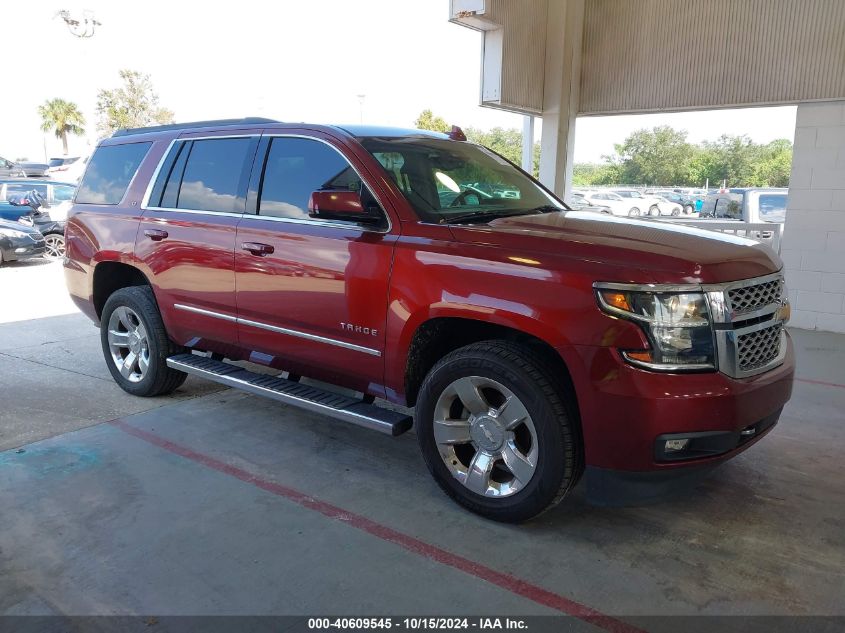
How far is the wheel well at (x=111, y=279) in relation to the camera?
5.37 metres

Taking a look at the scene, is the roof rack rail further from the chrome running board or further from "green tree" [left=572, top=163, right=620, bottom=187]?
"green tree" [left=572, top=163, right=620, bottom=187]

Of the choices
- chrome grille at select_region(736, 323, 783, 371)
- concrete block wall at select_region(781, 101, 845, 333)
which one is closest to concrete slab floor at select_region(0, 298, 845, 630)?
chrome grille at select_region(736, 323, 783, 371)

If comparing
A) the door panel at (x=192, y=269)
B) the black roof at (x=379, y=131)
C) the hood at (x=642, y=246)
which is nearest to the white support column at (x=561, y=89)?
the black roof at (x=379, y=131)

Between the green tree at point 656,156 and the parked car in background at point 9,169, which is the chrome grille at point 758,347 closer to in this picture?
the green tree at point 656,156

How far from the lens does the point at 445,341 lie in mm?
3684

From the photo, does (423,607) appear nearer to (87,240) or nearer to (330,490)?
(330,490)

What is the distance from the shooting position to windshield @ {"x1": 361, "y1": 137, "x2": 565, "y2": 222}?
378 centimetres

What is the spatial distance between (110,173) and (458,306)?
3639mm

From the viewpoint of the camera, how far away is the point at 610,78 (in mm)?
8914

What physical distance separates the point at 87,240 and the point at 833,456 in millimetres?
5661

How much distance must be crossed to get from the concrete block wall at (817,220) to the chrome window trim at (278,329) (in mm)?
6388

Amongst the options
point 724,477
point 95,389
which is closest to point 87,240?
point 95,389

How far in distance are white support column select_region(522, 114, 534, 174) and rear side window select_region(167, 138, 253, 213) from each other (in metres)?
5.79

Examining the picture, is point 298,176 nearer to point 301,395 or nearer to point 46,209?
point 301,395
